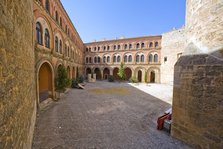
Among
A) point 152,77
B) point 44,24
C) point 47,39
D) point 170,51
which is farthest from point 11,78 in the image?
point 152,77

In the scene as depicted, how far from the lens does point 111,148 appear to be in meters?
3.87

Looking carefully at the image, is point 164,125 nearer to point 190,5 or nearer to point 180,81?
point 180,81

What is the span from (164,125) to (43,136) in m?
5.37

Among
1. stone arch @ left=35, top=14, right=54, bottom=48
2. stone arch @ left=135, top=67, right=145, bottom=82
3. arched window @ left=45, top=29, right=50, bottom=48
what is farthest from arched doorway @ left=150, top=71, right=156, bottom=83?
arched window @ left=45, top=29, right=50, bottom=48

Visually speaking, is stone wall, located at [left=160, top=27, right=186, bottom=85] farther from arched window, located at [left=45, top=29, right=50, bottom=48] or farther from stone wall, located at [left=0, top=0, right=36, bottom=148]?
stone wall, located at [left=0, top=0, right=36, bottom=148]

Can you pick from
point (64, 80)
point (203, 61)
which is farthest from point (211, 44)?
point (64, 80)

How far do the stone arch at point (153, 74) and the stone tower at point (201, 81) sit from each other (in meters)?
20.9

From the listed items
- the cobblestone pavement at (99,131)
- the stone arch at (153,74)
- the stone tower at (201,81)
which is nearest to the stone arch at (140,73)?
the stone arch at (153,74)

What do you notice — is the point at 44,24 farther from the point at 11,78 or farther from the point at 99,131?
the point at 99,131

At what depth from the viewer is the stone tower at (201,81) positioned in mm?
3322

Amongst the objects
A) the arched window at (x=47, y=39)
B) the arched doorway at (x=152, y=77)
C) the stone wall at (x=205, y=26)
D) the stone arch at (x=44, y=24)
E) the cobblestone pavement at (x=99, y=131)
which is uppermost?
the stone arch at (x=44, y=24)

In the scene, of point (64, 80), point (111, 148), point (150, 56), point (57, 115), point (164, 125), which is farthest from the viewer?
point (150, 56)

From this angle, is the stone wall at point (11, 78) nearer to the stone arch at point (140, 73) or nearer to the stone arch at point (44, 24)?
the stone arch at point (44, 24)

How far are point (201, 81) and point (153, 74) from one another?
77.7 feet
